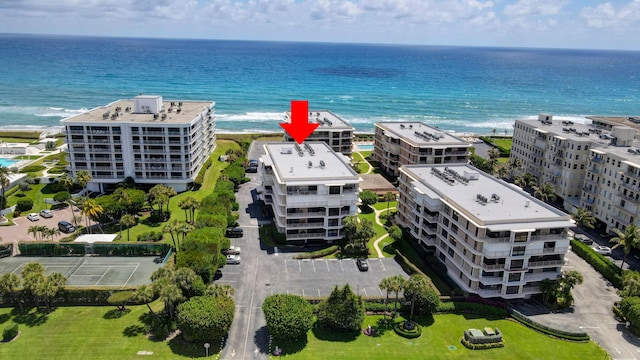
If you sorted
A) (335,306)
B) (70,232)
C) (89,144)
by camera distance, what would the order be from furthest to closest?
(89,144) → (70,232) → (335,306)

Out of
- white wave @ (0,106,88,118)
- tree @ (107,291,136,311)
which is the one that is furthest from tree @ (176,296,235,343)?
white wave @ (0,106,88,118)

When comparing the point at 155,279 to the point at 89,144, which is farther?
the point at 89,144

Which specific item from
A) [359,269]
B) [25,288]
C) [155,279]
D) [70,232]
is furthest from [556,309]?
[70,232]

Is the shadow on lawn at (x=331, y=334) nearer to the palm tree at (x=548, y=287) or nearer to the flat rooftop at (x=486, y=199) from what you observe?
the flat rooftop at (x=486, y=199)

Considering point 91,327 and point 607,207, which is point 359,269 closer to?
point 91,327

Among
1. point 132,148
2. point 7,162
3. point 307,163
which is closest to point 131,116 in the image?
point 132,148

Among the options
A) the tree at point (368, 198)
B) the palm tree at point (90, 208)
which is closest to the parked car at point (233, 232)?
the palm tree at point (90, 208)
